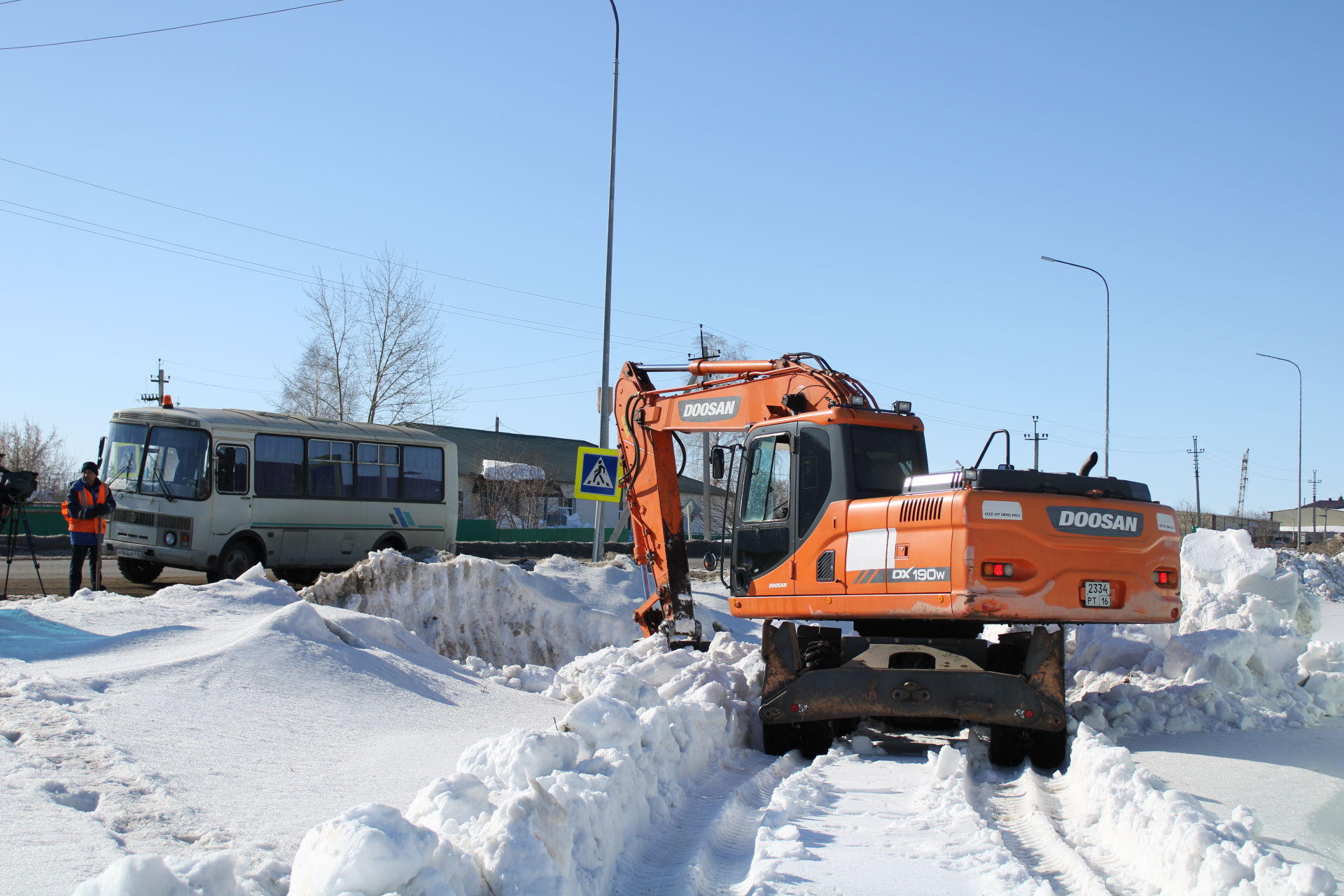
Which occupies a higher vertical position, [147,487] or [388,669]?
[147,487]

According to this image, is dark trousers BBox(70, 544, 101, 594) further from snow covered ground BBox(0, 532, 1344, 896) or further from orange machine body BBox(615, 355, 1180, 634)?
orange machine body BBox(615, 355, 1180, 634)

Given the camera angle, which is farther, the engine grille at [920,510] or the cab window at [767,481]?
the cab window at [767,481]

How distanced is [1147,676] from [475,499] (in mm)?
43026

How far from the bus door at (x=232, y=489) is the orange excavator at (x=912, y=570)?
11331mm

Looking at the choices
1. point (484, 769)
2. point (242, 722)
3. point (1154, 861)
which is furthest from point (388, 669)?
point (1154, 861)

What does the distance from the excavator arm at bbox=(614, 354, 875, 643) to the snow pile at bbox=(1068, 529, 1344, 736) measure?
12.7 feet

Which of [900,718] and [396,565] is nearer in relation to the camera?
[900,718]

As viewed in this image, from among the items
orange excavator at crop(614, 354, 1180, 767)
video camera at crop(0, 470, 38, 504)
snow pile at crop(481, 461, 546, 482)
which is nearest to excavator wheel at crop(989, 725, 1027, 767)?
orange excavator at crop(614, 354, 1180, 767)

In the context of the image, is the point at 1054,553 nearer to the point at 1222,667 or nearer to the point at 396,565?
the point at 1222,667

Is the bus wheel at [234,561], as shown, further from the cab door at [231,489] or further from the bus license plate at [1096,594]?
the bus license plate at [1096,594]

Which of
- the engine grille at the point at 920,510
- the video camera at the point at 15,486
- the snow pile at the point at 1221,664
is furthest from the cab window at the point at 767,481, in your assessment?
the video camera at the point at 15,486

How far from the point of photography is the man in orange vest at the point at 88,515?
1351 centimetres

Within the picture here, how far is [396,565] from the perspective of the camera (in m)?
14.4

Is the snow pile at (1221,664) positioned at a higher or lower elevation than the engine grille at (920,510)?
lower
